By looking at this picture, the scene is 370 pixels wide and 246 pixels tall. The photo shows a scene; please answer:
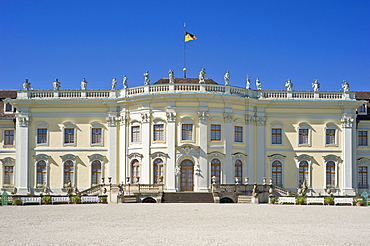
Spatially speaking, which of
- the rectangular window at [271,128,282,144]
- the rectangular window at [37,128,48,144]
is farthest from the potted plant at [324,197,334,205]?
the rectangular window at [37,128,48,144]

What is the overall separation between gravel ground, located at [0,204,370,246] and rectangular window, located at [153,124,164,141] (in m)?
18.5

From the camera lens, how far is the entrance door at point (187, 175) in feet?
156

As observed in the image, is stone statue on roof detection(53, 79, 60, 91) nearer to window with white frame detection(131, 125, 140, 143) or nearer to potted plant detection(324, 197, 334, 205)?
window with white frame detection(131, 125, 140, 143)

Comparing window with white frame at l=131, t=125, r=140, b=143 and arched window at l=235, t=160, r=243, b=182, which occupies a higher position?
window with white frame at l=131, t=125, r=140, b=143

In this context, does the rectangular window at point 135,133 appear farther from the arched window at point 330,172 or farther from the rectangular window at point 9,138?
the arched window at point 330,172

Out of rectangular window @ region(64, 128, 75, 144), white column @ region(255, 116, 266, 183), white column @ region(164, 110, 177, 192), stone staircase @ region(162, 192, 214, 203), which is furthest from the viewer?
rectangular window @ region(64, 128, 75, 144)

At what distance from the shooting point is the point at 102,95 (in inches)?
2005

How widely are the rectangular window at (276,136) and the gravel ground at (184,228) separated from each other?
21212 mm

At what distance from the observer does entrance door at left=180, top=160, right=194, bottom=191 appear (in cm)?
4759

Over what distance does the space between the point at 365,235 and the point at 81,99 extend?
3359 centimetres

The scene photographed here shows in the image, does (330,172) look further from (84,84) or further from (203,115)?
(84,84)

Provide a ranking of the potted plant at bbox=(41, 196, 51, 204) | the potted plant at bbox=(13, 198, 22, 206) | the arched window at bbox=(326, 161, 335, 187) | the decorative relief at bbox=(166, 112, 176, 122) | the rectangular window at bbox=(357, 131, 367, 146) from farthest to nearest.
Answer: the rectangular window at bbox=(357, 131, 367, 146) < the arched window at bbox=(326, 161, 335, 187) < the decorative relief at bbox=(166, 112, 176, 122) < the potted plant at bbox=(41, 196, 51, 204) < the potted plant at bbox=(13, 198, 22, 206)

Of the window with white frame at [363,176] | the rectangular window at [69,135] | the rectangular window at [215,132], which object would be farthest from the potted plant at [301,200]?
the rectangular window at [69,135]

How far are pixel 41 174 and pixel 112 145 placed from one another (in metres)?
6.11
